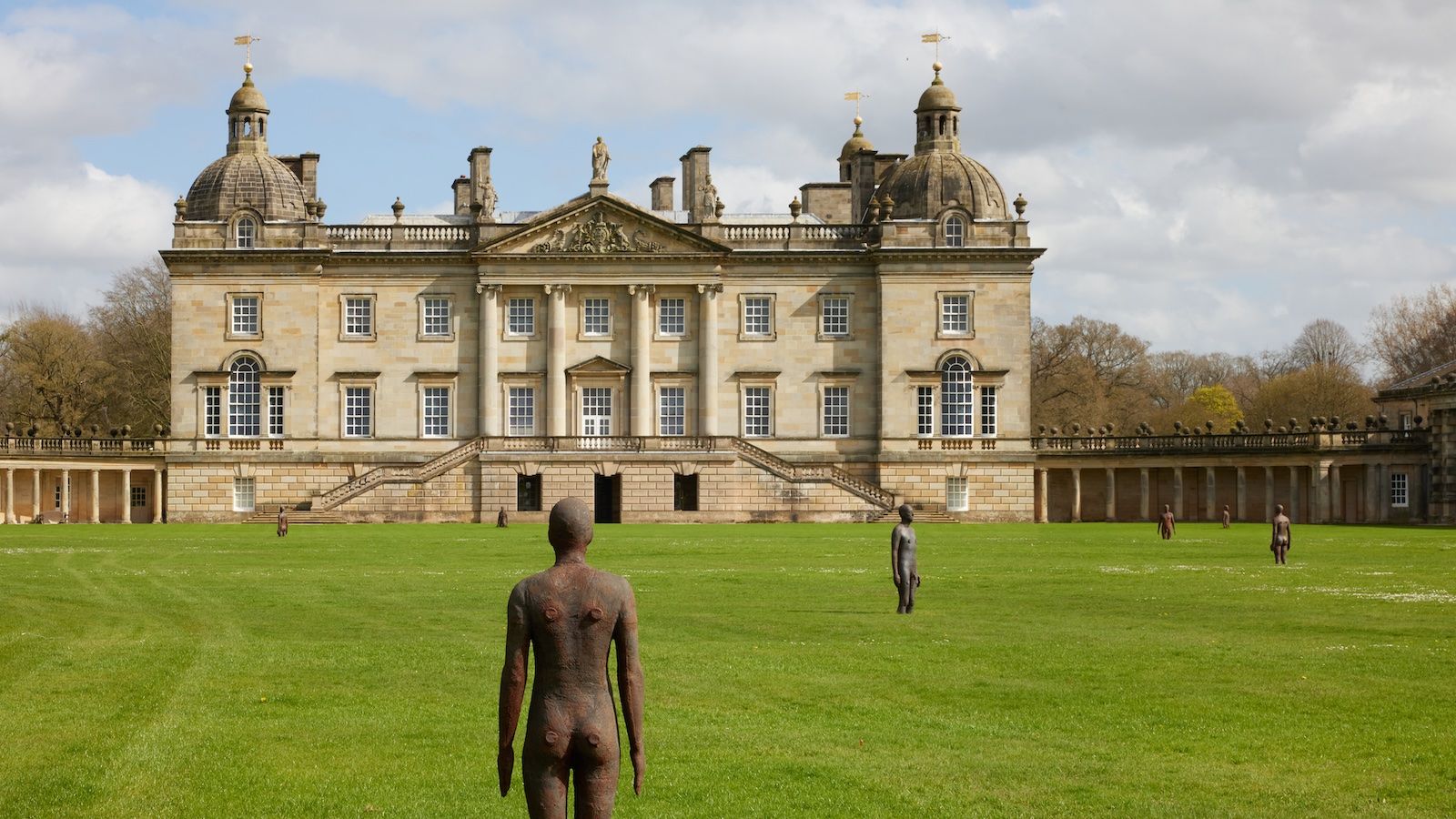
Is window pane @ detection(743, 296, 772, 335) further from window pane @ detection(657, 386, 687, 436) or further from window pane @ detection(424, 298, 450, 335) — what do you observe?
window pane @ detection(424, 298, 450, 335)

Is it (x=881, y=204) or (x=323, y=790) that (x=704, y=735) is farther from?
(x=881, y=204)

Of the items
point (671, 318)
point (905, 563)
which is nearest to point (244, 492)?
point (671, 318)

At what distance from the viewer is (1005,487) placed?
233 feet

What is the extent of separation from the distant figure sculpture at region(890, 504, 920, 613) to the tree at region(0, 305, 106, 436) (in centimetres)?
6632

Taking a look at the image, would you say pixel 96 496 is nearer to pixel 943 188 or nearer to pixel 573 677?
pixel 943 188

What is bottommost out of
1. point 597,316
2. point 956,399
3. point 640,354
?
point 956,399

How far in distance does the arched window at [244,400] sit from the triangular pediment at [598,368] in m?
11.7

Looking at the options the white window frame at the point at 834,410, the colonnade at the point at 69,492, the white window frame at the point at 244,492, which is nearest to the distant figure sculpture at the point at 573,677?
the white window frame at the point at 834,410

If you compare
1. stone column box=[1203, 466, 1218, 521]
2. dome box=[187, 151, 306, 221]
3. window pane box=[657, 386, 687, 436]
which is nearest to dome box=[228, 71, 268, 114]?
dome box=[187, 151, 306, 221]

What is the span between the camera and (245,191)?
70750 millimetres

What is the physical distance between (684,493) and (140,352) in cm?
3536

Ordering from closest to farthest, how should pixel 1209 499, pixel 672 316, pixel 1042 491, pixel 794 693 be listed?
pixel 794 693 → pixel 672 316 → pixel 1209 499 → pixel 1042 491

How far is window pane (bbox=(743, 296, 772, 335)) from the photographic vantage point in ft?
235

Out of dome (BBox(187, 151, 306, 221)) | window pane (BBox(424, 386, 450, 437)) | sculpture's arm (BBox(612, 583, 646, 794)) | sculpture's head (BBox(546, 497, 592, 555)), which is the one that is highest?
dome (BBox(187, 151, 306, 221))
